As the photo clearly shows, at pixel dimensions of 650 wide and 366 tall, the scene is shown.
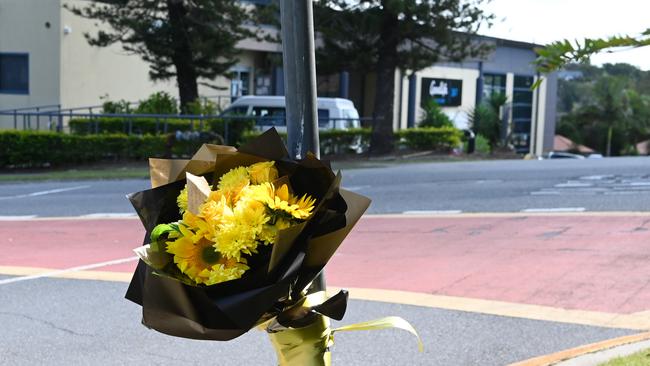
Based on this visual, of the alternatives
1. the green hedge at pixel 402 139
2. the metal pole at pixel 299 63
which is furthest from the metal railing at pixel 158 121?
the metal pole at pixel 299 63

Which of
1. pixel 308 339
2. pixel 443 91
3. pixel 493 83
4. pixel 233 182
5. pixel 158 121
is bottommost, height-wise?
pixel 308 339

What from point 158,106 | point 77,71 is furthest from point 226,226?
point 77,71

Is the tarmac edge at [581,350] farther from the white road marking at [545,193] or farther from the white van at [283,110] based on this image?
the white van at [283,110]

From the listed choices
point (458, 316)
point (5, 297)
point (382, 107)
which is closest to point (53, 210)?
point (5, 297)

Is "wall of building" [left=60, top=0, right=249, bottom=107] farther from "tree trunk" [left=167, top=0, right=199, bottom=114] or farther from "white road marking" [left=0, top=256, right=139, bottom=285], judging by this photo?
"white road marking" [left=0, top=256, right=139, bottom=285]

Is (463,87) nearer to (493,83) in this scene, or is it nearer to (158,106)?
(493,83)

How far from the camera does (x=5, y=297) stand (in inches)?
309

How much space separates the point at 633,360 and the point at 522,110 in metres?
52.9

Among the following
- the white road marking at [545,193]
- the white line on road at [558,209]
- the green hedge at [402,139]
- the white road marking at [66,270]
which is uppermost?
the green hedge at [402,139]

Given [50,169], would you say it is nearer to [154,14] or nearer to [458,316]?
[154,14]

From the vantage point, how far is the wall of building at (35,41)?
30392 millimetres

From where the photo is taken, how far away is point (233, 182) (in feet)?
9.31

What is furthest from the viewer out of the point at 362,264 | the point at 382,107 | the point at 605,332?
the point at 382,107

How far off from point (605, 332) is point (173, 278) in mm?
4624
